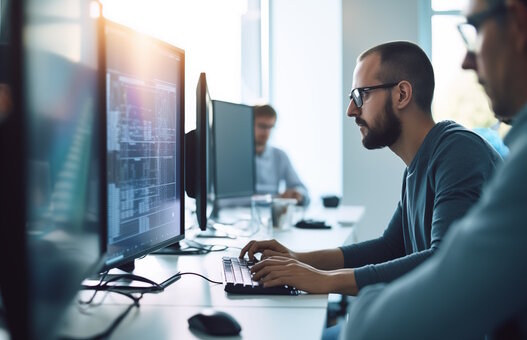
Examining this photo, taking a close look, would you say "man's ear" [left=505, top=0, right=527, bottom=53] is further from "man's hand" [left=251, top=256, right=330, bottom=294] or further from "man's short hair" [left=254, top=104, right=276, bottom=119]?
"man's short hair" [left=254, top=104, right=276, bottom=119]

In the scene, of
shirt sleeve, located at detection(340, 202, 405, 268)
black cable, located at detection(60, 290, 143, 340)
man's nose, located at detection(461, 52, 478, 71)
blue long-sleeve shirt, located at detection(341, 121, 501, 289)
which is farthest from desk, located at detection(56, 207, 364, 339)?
man's nose, located at detection(461, 52, 478, 71)

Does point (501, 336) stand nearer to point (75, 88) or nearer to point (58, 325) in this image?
point (58, 325)

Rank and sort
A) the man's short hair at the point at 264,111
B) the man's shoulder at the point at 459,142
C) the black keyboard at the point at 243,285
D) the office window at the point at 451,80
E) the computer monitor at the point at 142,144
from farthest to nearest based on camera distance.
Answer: the office window at the point at 451,80 < the man's short hair at the point at 264,111 < the man's shoulder at the point at 459,142 < the black keyboard at the point at 243,285 < the computer monitor at the point at 142,144

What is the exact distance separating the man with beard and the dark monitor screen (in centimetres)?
64

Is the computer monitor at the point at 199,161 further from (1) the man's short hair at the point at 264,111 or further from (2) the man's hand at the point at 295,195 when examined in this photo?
(1) the man's short hair at the point at 264,111

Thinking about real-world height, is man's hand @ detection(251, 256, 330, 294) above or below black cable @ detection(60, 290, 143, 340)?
above

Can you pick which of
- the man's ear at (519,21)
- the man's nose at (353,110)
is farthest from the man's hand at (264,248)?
the man's ear at (519,21)

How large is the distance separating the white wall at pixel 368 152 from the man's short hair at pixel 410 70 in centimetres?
291

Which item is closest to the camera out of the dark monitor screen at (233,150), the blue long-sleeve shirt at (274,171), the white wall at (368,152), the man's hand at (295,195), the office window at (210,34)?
the dark monitor screen at (233,150)

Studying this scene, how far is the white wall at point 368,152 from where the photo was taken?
16.1ft

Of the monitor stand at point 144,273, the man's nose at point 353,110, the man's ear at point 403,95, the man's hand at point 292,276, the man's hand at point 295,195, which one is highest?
the man's ear at point 403,95

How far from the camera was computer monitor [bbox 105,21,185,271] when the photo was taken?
1.28 metres

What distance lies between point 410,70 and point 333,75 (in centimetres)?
310

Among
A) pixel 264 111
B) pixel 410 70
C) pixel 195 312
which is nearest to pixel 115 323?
pixel 195 312
